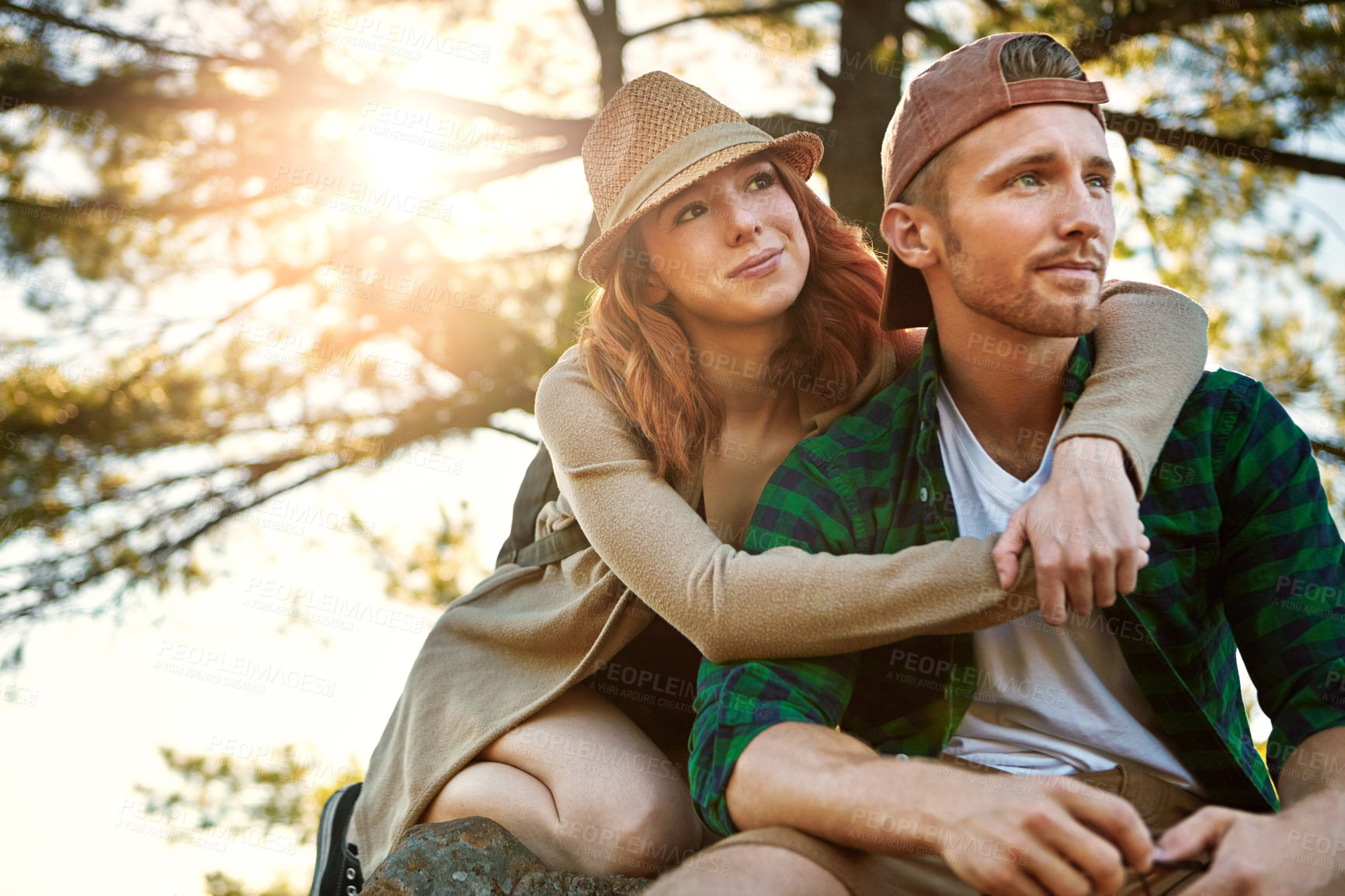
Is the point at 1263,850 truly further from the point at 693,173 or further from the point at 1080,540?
the point at 693,173

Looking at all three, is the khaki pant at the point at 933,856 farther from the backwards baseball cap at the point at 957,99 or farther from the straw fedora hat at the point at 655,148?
the straw fedora hat at the point at 655,148

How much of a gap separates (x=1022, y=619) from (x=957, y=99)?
0.94m

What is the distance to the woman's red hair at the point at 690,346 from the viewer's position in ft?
8.02

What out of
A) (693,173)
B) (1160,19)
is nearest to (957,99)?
(693,173)

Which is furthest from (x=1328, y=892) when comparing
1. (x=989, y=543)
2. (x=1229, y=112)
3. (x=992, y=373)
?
(x=1229, y=112)

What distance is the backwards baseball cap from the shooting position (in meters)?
2.02

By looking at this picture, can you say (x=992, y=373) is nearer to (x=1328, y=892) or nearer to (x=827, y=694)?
(x=827, y=694)

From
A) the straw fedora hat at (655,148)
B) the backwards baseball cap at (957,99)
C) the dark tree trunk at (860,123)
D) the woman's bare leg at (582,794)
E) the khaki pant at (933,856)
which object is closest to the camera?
the khaki pant at (933,856)

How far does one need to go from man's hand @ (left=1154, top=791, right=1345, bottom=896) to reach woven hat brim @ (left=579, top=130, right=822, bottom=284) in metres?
1.57

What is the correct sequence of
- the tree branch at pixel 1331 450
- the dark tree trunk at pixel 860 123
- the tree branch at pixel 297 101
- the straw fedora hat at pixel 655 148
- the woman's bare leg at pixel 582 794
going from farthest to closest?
the tree branch at pixel 297 101 → the tree branch at pixel 1331 450 → the dark tree trunk at pixel 860 123 → the straw fedora hat at pixel 655 148 → the woman's bare leg at pixel 582 794

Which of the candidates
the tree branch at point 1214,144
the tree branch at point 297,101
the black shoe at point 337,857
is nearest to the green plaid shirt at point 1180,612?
the black shoe at point 337,857

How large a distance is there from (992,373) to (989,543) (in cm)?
48

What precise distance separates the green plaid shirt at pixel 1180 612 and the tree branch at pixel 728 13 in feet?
11.1

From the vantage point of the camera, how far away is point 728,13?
5105mm
